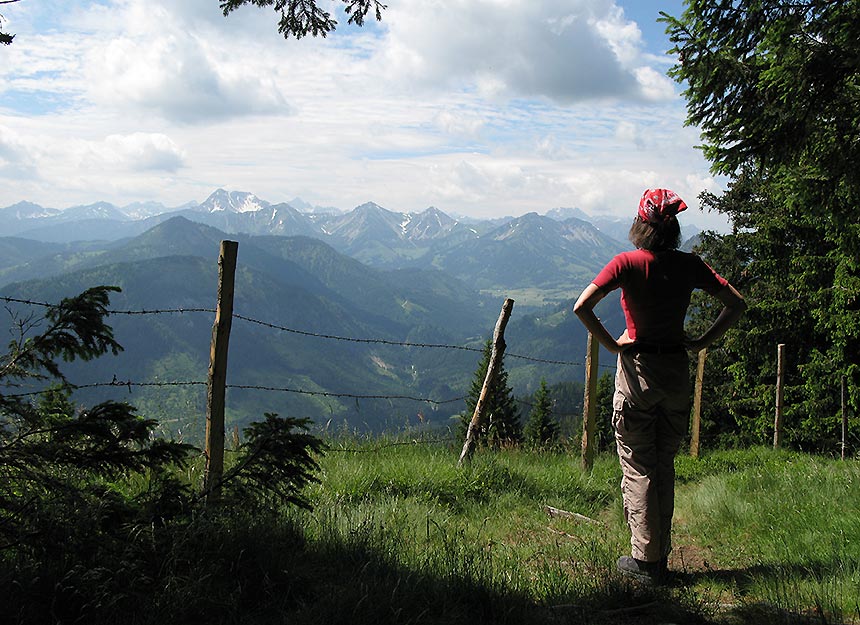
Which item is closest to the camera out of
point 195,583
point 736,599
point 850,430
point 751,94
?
point 195,583

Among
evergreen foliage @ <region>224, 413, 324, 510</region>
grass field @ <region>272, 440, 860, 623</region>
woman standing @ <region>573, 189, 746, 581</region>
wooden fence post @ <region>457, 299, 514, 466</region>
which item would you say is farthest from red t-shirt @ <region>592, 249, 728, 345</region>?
wooden fence post @ <region>457, 299, 514, 466</region>

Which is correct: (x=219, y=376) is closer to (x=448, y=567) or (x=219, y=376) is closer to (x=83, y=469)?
(x=83, y=469)

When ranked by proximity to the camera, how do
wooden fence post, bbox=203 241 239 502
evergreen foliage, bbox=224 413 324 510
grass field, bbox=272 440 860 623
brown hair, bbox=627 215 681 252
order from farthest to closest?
wooden fence post, bbox=203 241 239 502, brown hair, bbox=627 215 681 252, evergreen foliage, bbox=224 413 324 510, grass field, bbox=272 440 860 623

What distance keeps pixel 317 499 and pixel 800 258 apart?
53.1 ft

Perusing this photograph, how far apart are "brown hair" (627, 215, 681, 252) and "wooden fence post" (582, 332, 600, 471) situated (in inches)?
151

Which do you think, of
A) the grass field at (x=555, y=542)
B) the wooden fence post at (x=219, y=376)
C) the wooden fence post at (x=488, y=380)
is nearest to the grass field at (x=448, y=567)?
the grass field at (x=555, y=542)

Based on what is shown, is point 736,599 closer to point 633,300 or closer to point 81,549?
point 633,300

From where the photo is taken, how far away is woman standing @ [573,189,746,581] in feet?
12.8

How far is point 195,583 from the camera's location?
288 cm

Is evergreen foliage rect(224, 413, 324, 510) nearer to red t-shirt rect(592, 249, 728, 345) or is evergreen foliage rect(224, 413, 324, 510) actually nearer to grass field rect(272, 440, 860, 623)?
grass field rect(272, 440, 860, 623)

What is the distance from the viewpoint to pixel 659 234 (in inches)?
155

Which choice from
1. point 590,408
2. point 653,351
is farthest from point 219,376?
point 590,408

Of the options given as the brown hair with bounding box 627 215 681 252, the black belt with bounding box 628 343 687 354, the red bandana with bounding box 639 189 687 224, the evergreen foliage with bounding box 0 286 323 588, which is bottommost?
the evergreen foliage with bounding box 0 286 323 588

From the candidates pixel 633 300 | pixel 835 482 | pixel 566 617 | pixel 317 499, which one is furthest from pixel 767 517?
pixel 317 499
